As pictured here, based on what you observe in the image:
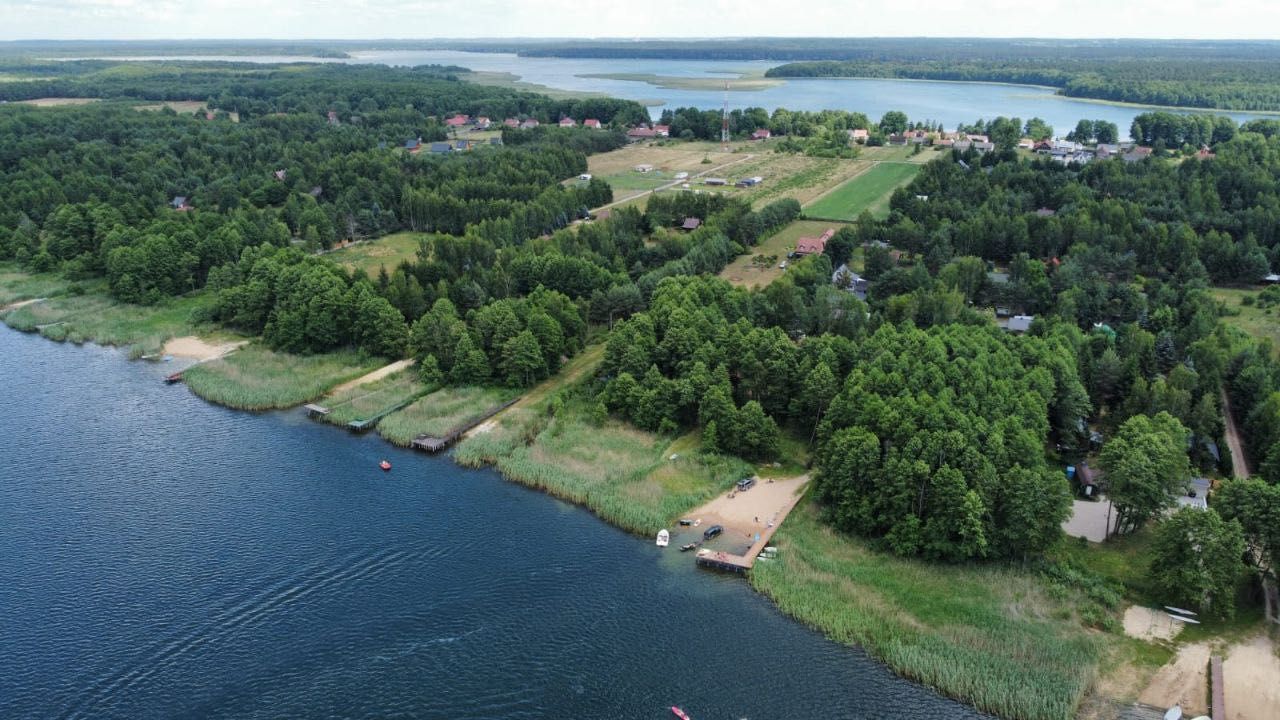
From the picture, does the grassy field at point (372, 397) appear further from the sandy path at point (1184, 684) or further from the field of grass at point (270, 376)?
the sandy path at point (1184, 684)

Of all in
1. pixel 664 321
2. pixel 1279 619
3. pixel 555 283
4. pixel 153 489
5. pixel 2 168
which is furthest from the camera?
pixel 2 168

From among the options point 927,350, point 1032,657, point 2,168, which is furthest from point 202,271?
point 1032,657

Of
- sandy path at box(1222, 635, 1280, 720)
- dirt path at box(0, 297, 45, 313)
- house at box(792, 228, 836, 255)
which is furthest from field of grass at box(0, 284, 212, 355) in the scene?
sandy path at box(1222, 635, 1280, 720)

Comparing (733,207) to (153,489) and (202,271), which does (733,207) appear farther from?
(153,489)

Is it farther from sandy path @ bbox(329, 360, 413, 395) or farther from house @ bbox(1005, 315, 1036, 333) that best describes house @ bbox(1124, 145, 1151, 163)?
sandy path @ bbox(329, 360, 413, 395)

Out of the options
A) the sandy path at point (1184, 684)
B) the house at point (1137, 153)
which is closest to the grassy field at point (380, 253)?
the sandy path at point (1184, 684)
